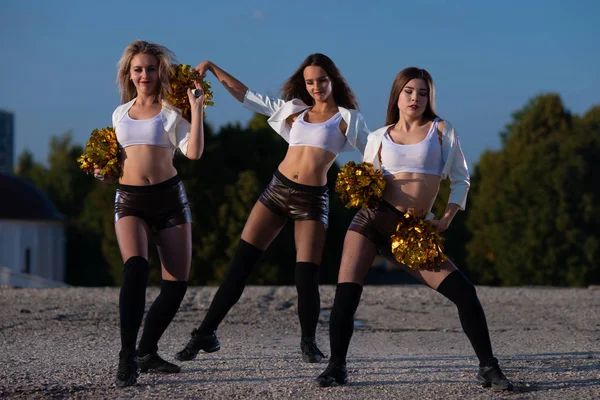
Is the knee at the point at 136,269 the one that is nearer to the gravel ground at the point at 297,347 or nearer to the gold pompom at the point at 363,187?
the gravel ground at the point at 297,347

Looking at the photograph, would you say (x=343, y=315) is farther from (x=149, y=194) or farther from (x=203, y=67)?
(x=203, y=67)

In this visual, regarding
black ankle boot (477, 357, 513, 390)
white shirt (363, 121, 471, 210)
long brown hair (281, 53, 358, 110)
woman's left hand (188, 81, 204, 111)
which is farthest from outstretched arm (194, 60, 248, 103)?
black ankle boot (477, 357, 513, 390)

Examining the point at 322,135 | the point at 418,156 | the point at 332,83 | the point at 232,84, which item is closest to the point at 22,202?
the point at 232,84

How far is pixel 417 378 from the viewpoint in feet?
21.7

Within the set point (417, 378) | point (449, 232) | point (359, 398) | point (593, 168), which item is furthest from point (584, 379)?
point (449, 232)

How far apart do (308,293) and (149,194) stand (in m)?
1.68

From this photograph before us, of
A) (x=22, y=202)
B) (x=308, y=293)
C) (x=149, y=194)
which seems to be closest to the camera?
(x=149, y=194)

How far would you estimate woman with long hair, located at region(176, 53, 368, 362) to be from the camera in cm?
691

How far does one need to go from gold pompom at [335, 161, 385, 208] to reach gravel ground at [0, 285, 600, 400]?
127 centimetres

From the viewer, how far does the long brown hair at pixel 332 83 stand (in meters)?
7.12

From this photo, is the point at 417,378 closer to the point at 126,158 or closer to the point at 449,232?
the point at 126,158

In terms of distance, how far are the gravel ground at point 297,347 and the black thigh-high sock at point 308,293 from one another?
13.7 inches

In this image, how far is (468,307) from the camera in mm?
5859

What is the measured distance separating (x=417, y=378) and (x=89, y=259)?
5020 centimetres
